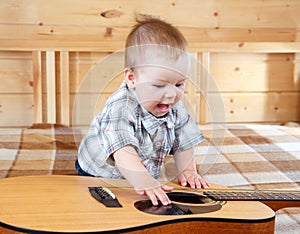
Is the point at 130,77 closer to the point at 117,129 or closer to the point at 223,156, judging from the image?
the point at 117,129

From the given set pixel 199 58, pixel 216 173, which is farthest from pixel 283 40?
pixel 216 173

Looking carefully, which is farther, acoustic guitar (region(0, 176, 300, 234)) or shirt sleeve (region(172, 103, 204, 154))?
shirt sleeve (region(172, 103, 204, 154))

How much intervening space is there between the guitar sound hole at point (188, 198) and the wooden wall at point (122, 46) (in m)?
1.07

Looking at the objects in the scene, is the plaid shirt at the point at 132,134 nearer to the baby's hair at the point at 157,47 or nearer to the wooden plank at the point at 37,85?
the baby's hair at the point at 157,47

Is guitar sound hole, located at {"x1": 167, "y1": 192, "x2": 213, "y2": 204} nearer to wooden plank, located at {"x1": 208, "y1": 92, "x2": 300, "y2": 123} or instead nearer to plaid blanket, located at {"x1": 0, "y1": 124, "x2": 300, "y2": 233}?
plaid blanket, located at {"x1": 0, "y1": 124, "x2": 300, "y2": 233}

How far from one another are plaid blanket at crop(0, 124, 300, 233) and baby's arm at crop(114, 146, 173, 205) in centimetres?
21

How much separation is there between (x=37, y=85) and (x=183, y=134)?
3.93 ft

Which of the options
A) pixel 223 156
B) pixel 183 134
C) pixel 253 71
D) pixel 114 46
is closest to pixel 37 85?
pixel 114 46

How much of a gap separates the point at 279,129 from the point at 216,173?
711 millimetres

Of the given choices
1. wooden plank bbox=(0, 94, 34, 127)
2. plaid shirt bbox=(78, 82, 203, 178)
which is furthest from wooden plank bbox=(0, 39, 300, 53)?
plaid shirt bbox=(78, 82, 203, 178)

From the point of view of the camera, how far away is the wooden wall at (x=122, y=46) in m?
2.13

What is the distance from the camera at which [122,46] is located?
2170 mm

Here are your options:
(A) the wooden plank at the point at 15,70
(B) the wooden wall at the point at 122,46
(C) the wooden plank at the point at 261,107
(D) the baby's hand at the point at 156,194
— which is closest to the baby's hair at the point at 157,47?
(D) the baby's hand at the point at 156,194

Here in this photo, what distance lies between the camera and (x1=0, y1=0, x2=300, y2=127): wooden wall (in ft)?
6.98
